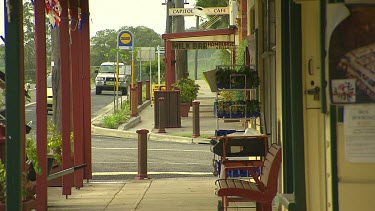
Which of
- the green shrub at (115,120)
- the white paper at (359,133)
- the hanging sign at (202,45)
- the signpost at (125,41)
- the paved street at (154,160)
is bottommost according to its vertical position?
the paved street at (154,160)

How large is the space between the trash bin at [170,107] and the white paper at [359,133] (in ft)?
70.5

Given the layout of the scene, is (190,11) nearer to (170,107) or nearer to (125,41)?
(125,41)

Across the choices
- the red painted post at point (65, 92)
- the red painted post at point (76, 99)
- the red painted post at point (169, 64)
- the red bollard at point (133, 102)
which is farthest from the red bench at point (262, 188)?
the red bollard at point (133, 102)

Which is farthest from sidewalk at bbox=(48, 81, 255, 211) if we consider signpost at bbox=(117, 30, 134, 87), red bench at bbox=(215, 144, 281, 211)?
signpost at bbox=(117, 30, 134, 87)

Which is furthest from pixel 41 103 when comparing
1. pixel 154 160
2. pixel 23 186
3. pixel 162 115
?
pixel 162 115

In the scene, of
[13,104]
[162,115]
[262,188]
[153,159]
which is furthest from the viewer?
[162,115]

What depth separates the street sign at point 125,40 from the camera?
3216 centimetres

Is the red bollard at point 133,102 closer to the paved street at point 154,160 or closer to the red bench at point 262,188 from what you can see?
the paved street at point 154,160

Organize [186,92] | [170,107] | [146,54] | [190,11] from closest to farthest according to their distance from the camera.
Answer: [170,107], [190,11], [186,92], [146,54]

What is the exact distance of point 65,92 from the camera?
509 inches

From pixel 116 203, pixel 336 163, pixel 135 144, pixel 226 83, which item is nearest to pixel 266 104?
pixel 226 83

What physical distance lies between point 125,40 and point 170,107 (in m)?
5.13

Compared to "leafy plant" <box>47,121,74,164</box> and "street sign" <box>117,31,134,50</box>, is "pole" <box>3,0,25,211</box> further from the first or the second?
"street sign" <box>117,31,134,50</box>

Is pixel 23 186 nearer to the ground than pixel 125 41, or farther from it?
nearer to the ground
